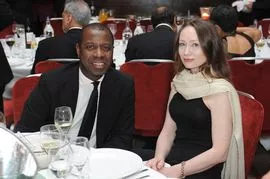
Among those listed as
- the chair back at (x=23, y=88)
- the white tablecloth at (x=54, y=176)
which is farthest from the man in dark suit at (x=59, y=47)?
the white tablecloth at (x=54, y=176)

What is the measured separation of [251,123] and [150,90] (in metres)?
1.09

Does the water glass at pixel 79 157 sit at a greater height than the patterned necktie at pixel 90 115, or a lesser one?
greater

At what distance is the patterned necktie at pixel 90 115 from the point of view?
8.41 feet

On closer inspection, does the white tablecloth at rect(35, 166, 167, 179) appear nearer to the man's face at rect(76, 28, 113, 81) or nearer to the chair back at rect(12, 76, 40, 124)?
the man's face at rect(76, 28, 113, 81)

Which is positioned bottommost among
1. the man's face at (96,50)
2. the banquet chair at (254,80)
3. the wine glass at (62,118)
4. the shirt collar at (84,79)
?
the banquet chair at (254,80)

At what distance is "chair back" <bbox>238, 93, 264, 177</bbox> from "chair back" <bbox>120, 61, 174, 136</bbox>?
0.97 meters

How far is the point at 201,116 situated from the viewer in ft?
7.84

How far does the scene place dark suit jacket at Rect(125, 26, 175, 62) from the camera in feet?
13.6

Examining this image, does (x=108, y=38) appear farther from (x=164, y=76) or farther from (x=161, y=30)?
(x=161, y=30)

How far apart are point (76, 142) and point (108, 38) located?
2.77 feet

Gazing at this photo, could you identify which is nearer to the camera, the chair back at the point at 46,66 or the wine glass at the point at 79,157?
the wine glass at the point at 79,157

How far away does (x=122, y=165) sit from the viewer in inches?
73.3

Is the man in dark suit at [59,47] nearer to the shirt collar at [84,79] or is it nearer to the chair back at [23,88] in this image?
the chair back at [23,88]

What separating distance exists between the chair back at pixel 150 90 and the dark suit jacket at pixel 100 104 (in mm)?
683
